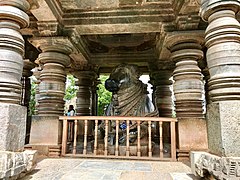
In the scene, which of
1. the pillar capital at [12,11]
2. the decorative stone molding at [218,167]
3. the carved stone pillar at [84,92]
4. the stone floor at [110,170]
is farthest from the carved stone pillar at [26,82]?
the decorative stone molding at [218,167]

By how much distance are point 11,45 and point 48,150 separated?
97.5 inches

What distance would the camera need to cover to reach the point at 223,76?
7.88ft

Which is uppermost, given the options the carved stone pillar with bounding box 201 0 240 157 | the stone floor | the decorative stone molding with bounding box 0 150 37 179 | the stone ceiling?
the stone ceiling

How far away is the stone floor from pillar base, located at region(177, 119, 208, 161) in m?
0.42

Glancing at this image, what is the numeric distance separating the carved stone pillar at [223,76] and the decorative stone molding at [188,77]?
169 cm

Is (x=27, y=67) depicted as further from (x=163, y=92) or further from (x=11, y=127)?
(x=11, y=127)

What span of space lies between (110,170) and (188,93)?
7.63 feet

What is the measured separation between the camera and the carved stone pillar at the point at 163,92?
717 cm

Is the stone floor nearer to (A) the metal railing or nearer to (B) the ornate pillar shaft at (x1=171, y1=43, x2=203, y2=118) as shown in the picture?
(A) the metal railing

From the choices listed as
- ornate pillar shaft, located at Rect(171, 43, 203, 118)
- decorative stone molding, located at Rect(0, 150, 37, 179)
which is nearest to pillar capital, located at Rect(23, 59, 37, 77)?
decorative stone molding, located at Rect(0, 150, 37, 179)

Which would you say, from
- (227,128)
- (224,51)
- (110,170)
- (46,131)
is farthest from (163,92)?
(227,128)

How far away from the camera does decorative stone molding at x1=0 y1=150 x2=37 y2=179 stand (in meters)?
2.16

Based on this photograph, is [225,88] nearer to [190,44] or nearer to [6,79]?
[190,44]

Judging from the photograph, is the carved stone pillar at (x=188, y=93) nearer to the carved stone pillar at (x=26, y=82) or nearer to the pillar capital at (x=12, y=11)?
the pillar capital at (x=12, y=11)
